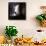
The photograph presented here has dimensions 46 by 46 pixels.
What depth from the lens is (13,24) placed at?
3.03 m

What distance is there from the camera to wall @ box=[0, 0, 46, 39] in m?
3.02

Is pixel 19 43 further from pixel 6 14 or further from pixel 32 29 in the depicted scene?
pixel 6 14

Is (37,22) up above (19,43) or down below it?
above

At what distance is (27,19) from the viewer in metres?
3.03

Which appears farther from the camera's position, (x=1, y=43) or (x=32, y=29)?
(x=32, y=29)

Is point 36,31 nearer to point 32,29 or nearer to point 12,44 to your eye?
point 32,29

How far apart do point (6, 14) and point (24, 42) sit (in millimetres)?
637

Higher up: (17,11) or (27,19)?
(17,11)

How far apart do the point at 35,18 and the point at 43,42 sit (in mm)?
475

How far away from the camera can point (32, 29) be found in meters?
3.05

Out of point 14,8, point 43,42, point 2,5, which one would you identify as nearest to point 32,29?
point 43,42

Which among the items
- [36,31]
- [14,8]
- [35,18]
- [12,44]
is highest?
[14,8]

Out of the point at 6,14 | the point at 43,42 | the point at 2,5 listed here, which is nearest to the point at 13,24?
the point at 6,14

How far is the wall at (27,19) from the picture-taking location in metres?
3.02
